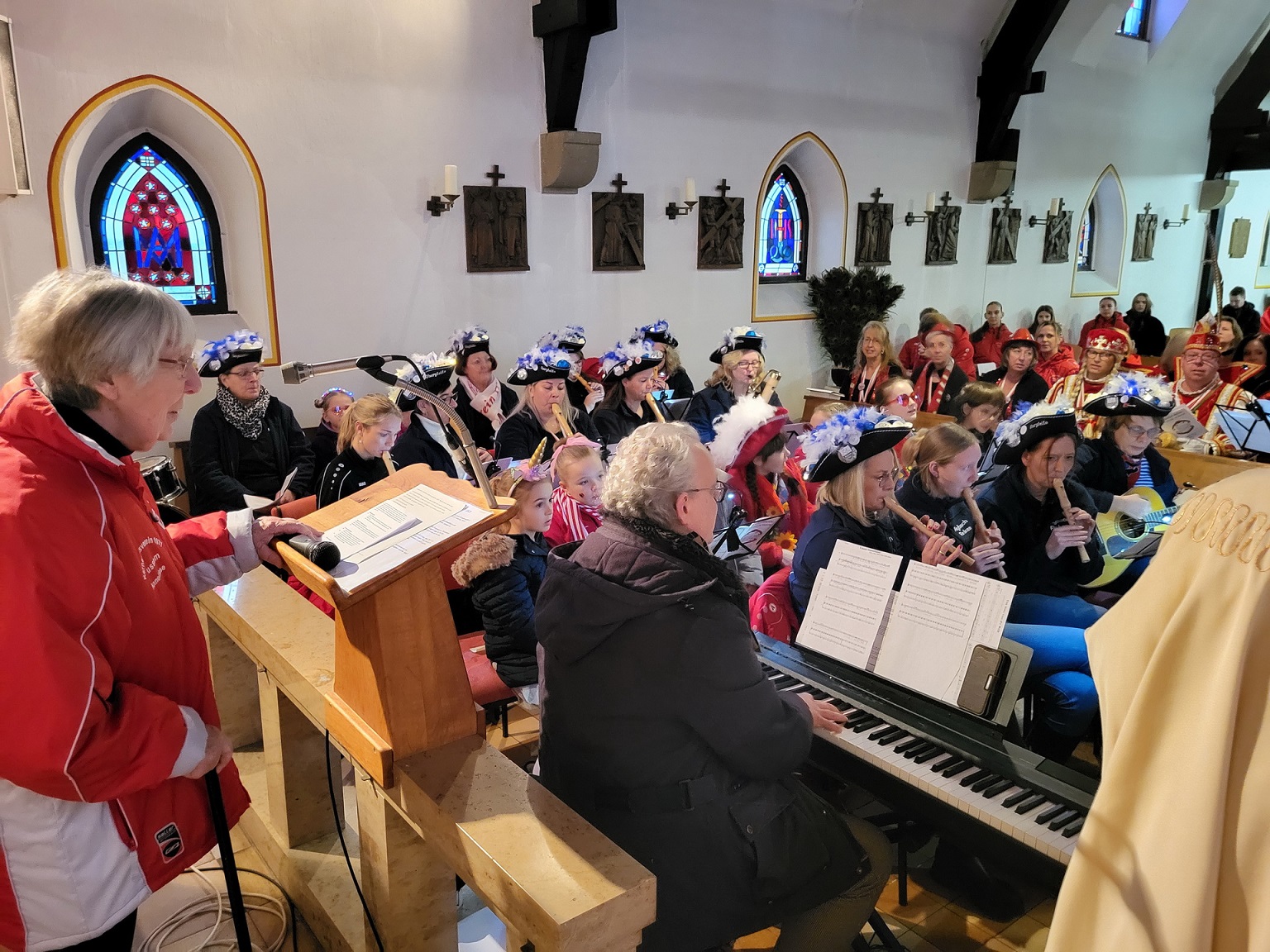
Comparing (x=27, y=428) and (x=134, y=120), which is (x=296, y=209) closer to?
(x=134, y=120)

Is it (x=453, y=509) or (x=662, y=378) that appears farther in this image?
(x=662, y=378)

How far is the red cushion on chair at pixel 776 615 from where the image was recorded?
3346mm

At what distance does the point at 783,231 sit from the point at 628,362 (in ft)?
16.1

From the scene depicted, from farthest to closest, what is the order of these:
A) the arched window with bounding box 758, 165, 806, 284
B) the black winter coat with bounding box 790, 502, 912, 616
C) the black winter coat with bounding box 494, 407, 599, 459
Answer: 1. the arched window with bounding box 758, 165, 806, 284
2. the black winter coat with bounding box 494, 407, 599, 459
3. the black winter coat with bounding box 790, 502, 912, 616

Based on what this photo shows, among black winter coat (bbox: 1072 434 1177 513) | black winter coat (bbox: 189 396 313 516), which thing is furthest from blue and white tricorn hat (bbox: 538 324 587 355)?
black winter coat (bbox: 1072 434 1177 513)

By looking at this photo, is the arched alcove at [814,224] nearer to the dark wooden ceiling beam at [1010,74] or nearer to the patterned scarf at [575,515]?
the dark wooden ceiling beam at [1010,74]

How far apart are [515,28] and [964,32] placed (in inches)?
254

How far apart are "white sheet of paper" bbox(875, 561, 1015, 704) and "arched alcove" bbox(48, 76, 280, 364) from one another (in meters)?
5.56

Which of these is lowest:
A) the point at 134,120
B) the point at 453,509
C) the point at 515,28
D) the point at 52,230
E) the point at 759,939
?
the point at 759,939

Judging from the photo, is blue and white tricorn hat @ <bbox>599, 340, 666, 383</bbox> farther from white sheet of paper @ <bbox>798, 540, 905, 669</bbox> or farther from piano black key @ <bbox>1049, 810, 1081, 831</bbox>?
piano black key @ <bbox>1049, 810, 1081, 831</bbox>

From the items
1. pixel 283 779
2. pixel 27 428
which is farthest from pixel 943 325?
pixel 27 428

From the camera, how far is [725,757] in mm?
2092

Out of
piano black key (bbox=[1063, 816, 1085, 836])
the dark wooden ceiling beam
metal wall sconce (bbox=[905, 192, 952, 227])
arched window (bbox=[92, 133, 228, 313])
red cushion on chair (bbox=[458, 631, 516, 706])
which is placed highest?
the dark wooden ceiling beam

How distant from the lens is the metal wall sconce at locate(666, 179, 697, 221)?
29.2 ft
